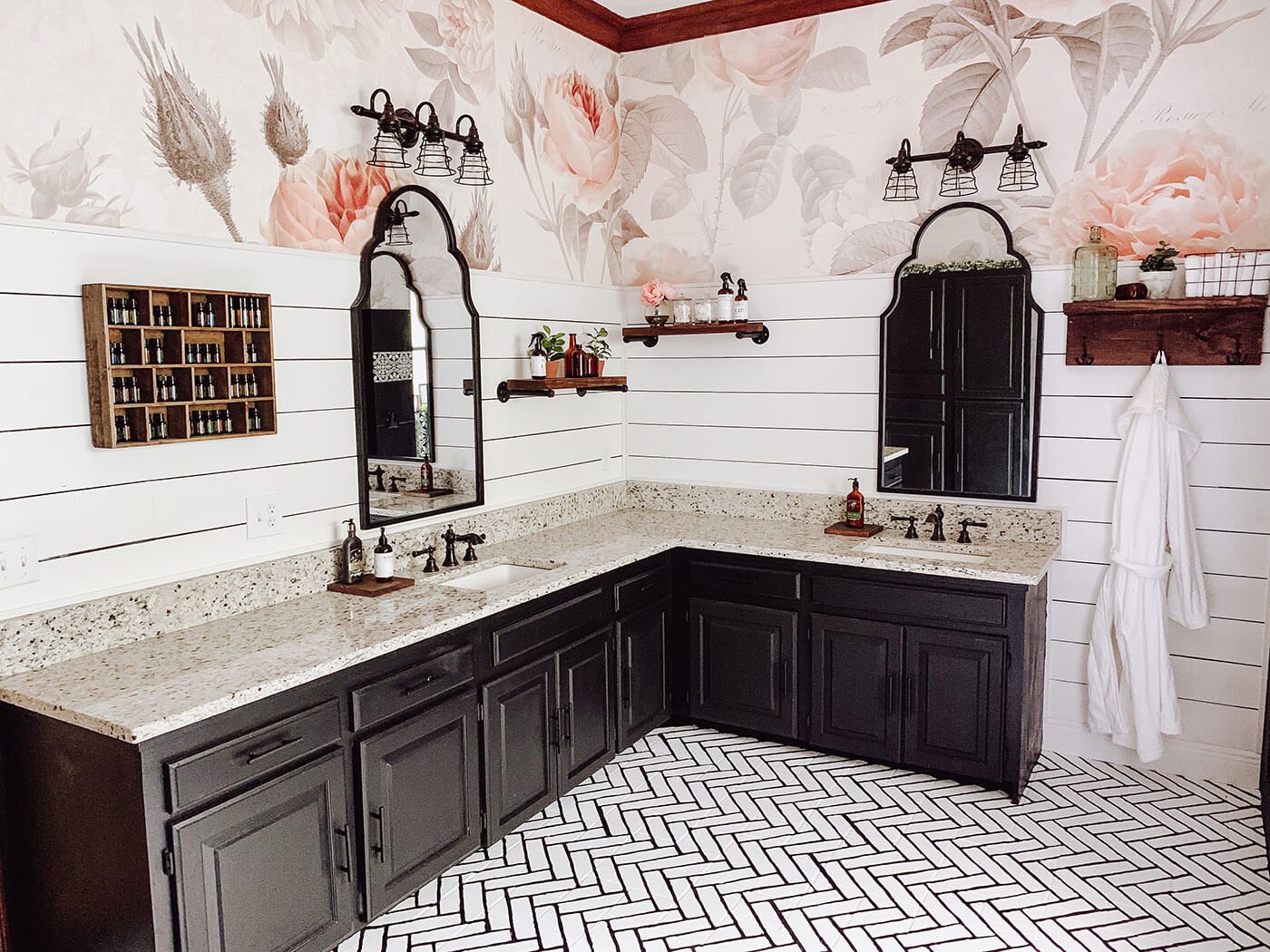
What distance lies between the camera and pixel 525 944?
2.73m

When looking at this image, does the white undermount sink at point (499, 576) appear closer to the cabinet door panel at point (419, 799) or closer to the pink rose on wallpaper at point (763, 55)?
the cabinet door panel at point (419, 799)

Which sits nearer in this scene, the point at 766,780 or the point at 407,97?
the point at 407,97

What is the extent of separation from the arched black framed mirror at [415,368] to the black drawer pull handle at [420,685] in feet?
2.45

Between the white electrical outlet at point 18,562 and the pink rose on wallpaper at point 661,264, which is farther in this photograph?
the pink rose on wallpaper at point 661,264

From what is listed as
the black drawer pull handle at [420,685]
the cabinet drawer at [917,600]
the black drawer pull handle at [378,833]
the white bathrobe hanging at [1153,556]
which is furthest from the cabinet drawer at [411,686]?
the white bathrobe hanging at [1153,556]

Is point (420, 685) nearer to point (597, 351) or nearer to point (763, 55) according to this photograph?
point (597, 351)

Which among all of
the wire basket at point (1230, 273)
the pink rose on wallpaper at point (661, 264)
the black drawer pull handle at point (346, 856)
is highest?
the pink rose on wallpaper at point (661, 264)

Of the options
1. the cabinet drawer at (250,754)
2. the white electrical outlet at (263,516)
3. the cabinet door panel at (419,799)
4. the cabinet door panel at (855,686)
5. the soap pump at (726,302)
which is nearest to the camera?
the cabinet drawer at (250,754)

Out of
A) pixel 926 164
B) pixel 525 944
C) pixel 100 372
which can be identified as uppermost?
pixel 926 164

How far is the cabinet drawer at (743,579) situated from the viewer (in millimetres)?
3883

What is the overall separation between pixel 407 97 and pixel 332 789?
242 centimetres

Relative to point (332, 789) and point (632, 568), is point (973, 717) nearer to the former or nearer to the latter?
point (632, 568)

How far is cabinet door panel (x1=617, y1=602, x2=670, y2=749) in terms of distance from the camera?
3.85 meters

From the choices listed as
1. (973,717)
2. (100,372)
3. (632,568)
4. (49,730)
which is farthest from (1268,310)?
(49,730)
